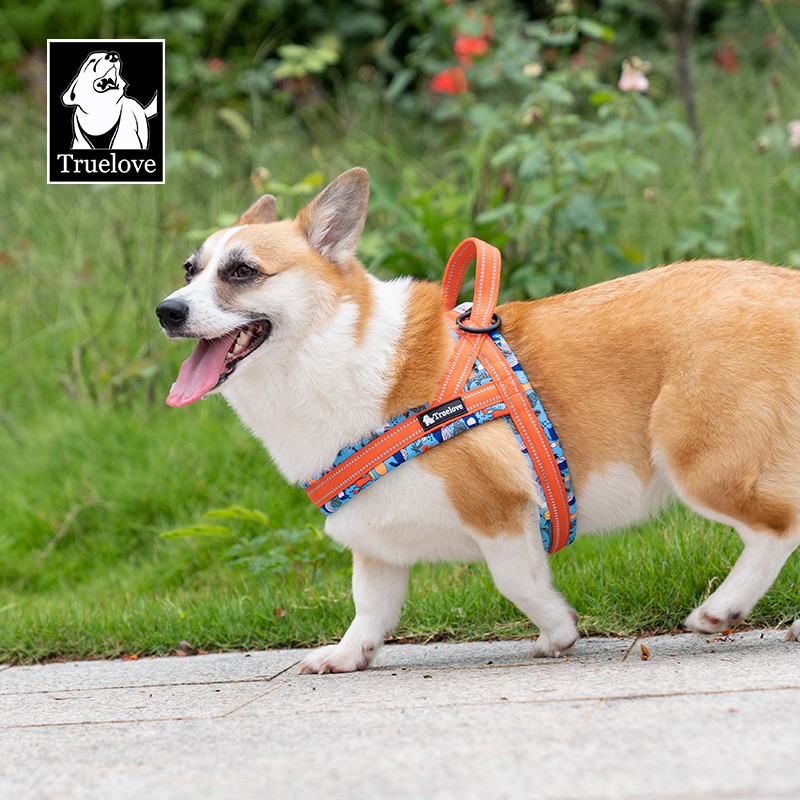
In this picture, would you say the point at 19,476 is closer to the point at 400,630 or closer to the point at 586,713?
the point at 400,630

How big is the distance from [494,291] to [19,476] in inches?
144

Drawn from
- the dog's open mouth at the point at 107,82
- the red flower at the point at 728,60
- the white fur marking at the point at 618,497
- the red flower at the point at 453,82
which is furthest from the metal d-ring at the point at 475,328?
the red flower at the point at 728,60

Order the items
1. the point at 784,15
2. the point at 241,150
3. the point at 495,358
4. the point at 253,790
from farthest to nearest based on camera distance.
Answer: the point at 784,15 < the point at 241,150 < the point at 495,358 < the point at 253,790

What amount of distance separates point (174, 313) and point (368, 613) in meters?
1.07

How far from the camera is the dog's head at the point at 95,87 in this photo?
19.4 feet

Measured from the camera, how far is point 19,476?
624 cm

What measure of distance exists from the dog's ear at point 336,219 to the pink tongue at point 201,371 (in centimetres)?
41

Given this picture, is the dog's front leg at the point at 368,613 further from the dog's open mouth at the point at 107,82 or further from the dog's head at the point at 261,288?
the dog's open mouth at the point at 107,82

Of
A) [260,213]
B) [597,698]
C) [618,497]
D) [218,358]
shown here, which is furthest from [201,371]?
[597,698]

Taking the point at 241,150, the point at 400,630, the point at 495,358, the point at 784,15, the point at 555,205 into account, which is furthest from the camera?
the point at 784,15

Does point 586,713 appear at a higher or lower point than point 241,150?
lower

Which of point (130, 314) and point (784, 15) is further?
point (784, 15)

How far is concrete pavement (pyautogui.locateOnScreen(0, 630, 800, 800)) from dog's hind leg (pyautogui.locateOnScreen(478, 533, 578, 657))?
3.1 inches

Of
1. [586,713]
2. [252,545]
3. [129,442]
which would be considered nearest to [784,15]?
[129,442]
